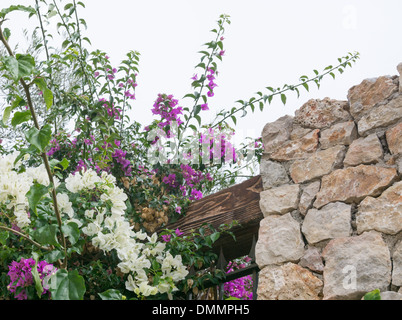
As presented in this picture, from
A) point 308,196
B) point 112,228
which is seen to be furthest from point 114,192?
point 308,196

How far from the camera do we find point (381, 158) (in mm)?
1632

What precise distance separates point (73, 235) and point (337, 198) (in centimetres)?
89

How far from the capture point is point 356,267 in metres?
1.48

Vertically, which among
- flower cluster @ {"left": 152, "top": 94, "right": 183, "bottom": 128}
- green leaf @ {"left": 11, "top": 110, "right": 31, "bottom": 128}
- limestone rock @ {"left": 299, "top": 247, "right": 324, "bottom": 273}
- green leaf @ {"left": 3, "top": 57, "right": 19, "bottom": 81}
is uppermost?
flower cluster @ {"left": 152, "top": 94, "right": 183, "bottom": 128}

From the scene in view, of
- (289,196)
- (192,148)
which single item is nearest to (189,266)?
(289,196)

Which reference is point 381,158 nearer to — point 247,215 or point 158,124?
point 247,215

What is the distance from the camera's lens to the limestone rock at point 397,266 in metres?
1.39

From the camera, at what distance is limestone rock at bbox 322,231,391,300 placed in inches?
56.3

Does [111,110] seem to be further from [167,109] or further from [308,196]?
[308,196]

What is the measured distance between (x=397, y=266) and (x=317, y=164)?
1.66ft

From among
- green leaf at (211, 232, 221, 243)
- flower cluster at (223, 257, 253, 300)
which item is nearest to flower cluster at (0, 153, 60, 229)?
green leaf at (211, 232, 221, 243)

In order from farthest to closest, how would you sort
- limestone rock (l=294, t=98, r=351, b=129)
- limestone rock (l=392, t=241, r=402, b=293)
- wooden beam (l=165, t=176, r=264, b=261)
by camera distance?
wooden beam (l=165, t=176, r=264, b=261) → limestone rock (l=294, t=98, r=351, b=129) → limestone rock (l=392, t=241, r=402, b=293)

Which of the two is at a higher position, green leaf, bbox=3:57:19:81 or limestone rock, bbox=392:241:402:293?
green leaf, bbox=3:57:19:81

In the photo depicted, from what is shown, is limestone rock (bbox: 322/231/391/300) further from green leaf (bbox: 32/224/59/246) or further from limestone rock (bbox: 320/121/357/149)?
green leaf (bbox: 32/224/59/246)
